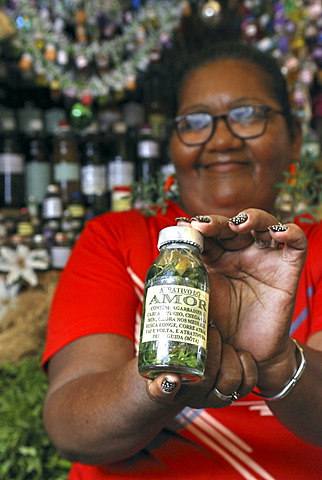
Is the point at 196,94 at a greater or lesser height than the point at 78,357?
greater

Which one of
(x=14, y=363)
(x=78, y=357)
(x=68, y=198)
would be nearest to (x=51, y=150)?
(x=68, y=198)

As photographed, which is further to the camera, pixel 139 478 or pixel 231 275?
pixel 139 478

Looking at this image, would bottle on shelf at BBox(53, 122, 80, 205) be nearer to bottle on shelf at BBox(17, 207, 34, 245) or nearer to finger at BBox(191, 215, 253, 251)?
bottle on shelf at BBox(17, 207, 34, 245)

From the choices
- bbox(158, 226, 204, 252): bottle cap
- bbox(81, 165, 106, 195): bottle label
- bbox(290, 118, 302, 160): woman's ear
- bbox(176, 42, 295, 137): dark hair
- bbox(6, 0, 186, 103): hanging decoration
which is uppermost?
bbox(6, 0, 186, 103): hanging decoration

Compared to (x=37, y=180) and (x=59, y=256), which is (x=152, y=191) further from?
(x=37, y=180)

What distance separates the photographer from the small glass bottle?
0.62m

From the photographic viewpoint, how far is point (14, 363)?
69.7 inches

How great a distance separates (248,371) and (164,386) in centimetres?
13

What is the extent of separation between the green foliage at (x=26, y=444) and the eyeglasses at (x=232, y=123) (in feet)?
2.52

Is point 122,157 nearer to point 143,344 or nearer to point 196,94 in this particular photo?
point 196,94

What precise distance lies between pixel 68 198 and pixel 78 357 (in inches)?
52.4

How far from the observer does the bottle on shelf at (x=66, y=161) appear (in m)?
2.28

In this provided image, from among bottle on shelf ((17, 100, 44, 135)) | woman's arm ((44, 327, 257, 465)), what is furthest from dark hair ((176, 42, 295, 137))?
bottle on shelf ((17, 100, 44, 135))

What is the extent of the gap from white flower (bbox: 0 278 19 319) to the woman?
33.1 inches
